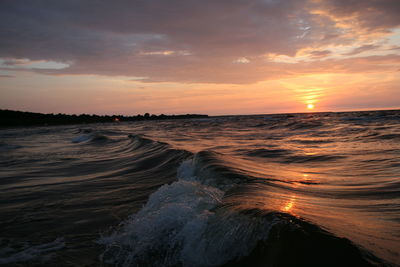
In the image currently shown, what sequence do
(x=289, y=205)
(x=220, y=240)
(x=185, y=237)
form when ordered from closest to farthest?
(x=220, y=240) < (x=185, y=237) < (x=289, y=205)

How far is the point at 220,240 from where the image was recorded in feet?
8.43

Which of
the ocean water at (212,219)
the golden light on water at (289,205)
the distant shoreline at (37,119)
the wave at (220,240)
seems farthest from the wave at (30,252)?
the distant shoreline at (37,119)

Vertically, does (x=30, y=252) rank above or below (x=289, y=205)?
below

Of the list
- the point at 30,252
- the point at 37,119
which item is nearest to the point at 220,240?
the point at 30,252

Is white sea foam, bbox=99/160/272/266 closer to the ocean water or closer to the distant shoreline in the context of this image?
the ocean water

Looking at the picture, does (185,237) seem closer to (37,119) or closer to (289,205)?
(289,205)

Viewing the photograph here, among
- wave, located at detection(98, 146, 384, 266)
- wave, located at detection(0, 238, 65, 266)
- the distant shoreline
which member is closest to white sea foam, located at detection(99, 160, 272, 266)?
wave, located at detection(98, 146, 384, 266)

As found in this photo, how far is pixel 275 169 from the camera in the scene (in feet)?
20.9

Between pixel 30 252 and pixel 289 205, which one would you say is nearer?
pixel 30 252

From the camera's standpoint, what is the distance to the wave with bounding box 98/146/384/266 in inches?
83.9

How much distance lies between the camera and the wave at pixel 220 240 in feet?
6.99

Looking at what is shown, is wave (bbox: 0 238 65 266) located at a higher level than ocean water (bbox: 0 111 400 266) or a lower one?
lower

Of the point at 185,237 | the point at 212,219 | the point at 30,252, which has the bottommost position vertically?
the point at 30,252

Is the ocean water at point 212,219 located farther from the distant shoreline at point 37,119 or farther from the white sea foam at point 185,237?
the distant shoreline at point 37,119
